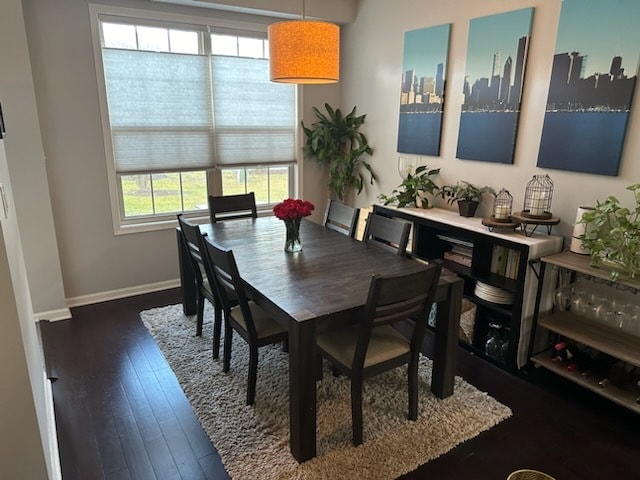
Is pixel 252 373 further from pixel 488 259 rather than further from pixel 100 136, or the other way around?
pixel 100 136

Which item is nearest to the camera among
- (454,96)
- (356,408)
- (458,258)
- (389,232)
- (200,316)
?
(356,408)

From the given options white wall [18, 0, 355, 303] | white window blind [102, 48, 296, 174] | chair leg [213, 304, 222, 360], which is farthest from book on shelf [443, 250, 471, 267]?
white wall [18, 0, 355, 303]

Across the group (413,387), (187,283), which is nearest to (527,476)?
(413,387)

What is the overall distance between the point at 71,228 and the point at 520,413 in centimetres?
364

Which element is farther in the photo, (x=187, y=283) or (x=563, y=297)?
(x=187, y=283)

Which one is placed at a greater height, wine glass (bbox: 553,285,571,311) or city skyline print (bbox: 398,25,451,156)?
city skyline print (bbox: 398,25,451,156)

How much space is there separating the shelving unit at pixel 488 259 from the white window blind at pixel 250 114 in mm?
1562

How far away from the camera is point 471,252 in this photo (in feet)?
10.6

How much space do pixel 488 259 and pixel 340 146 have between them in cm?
229

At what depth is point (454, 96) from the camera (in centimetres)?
347

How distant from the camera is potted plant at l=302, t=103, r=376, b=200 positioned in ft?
14.9

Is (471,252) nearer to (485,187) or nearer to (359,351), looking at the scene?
(485,187)

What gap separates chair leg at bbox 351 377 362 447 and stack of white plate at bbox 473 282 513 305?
1324 mm

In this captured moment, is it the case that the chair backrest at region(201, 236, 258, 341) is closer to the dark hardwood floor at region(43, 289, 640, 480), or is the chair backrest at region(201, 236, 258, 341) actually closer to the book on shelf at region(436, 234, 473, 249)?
the dark hardwood floor at region(43, 289, 640, 480)
